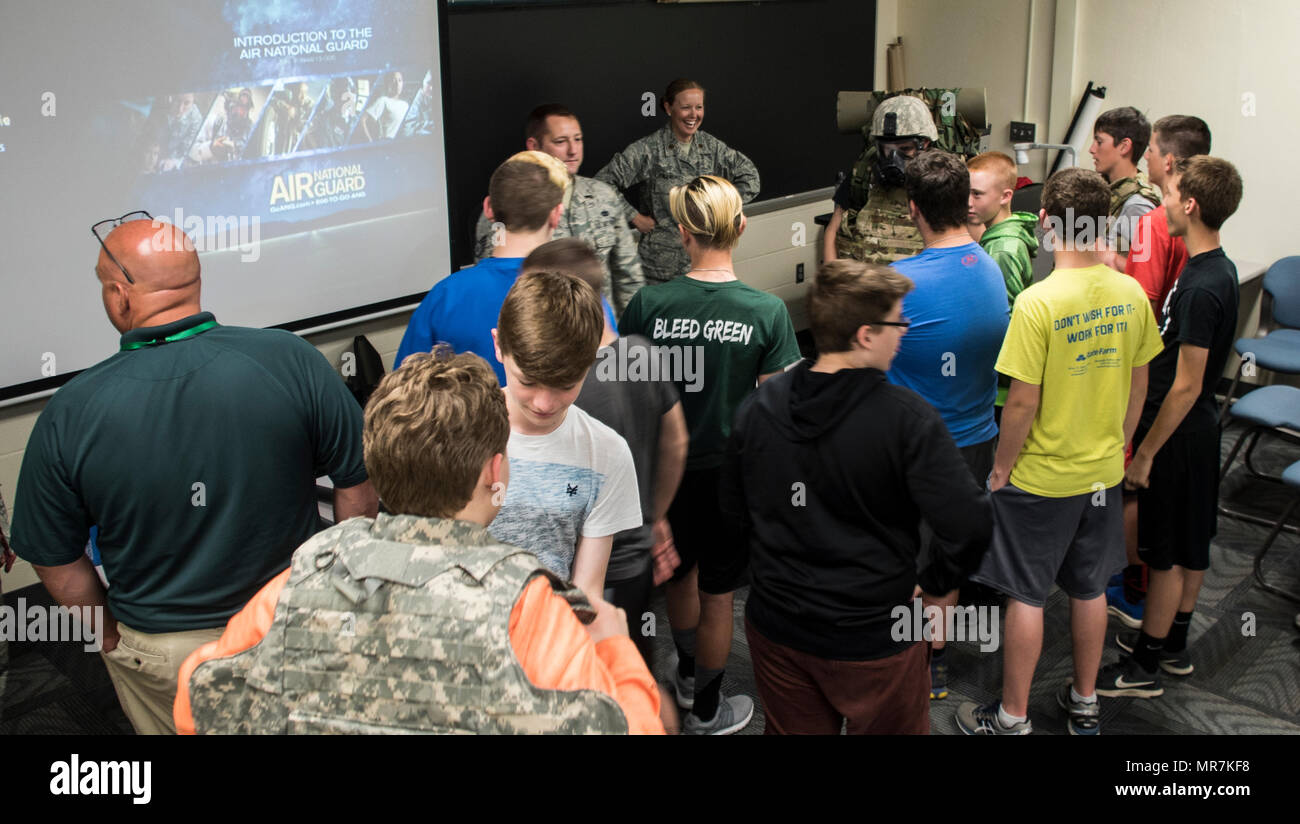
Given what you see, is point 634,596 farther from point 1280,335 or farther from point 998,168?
point 1280,335

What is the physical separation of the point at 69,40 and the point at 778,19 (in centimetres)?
352

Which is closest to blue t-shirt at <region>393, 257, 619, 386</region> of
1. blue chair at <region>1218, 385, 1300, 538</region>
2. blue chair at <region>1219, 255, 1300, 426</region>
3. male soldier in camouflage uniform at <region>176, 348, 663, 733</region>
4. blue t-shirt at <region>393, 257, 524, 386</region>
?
blue t-shirt at <region>393, 257, 524, 386</region>

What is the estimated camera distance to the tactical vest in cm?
420

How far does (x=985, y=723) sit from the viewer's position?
282 centimetres

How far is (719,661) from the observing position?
2.82 m

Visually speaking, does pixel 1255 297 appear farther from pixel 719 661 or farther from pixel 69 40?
pixel 69 40

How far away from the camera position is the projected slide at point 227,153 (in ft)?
10.2

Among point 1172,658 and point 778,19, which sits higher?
point 778,19

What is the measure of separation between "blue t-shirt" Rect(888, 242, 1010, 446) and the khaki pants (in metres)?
1.74

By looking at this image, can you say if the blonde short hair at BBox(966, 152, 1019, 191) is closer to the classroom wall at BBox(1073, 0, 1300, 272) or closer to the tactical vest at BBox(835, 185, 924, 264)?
the tactical vest at BBox(835, 185, 924, 264)

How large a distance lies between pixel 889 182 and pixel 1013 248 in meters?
1.06

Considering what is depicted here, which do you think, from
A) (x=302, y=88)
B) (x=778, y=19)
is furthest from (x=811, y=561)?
Result: (x=778, y=19)

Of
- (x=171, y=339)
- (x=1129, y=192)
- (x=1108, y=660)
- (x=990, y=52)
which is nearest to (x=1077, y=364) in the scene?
(x=1108, y=660)
